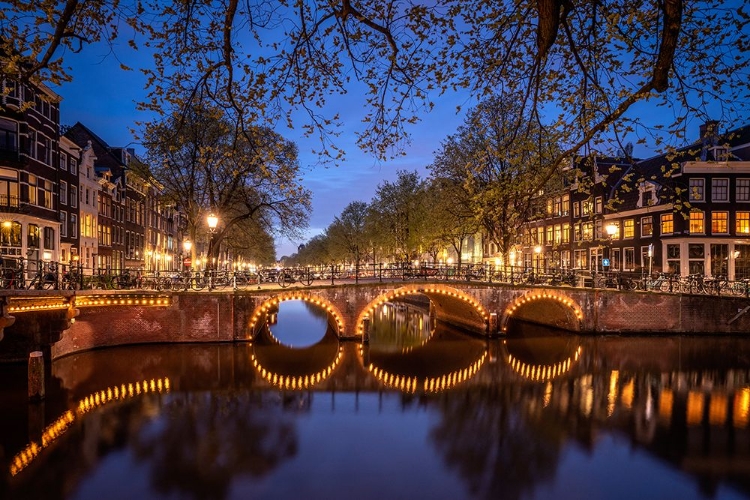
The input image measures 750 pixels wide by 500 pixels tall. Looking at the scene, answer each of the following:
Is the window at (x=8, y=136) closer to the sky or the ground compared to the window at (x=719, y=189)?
closer to the sky

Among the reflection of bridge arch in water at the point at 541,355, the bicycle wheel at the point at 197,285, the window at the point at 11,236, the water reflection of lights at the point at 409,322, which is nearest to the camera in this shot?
the reflection of bridge arch in water at the point at 541,355

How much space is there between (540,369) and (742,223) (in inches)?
913

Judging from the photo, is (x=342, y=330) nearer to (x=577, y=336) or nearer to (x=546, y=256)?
(x=577, y=336)

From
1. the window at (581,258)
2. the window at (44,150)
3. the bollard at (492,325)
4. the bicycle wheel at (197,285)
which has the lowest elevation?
the bollard at (492,325)

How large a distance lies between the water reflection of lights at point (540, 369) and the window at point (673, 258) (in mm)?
16318

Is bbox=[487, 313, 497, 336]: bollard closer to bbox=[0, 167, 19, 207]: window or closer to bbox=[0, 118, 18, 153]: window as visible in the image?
bbox=[0, 167, 19, 207]: window

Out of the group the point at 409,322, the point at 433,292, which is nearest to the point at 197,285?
the point at 433,292

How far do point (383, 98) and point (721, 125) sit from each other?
4.79 meters

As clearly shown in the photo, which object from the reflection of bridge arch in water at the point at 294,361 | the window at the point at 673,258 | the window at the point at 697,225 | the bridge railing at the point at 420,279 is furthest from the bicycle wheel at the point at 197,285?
the window at the point at 697,225

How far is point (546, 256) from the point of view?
51000mm

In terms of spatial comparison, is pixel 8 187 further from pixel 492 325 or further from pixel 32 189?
pixel 492 325

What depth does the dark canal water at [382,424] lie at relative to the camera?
11695 mm

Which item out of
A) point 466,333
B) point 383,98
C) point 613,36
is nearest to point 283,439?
point 383,98

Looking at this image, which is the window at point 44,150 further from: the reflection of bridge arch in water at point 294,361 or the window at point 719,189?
→ the window at point 719,189
